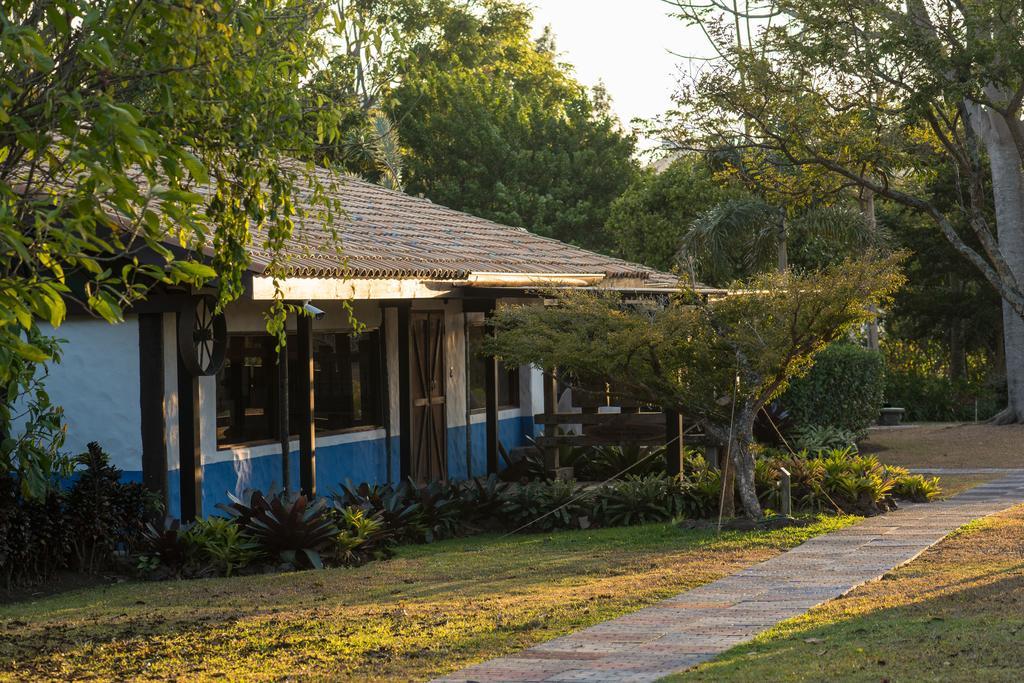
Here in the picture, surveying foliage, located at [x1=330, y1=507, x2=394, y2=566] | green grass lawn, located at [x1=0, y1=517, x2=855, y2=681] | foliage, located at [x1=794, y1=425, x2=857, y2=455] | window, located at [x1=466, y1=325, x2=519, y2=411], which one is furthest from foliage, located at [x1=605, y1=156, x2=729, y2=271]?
foliage, located at [x1=330, y1=507, x2=394, y2=566]

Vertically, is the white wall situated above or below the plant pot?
above

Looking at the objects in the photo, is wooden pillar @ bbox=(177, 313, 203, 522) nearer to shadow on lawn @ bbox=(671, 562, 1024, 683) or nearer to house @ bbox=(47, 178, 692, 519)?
house @ bbox=(47, 178, 692, 519)

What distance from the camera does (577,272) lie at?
54.9ft

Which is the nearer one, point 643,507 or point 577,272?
point 643,507

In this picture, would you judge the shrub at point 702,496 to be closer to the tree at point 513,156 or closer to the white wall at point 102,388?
the white wall at point 102,388

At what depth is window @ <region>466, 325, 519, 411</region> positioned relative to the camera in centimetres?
1800

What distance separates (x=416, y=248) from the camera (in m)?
15.0

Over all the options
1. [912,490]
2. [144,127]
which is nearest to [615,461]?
[912,490]

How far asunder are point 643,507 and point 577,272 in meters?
3.81

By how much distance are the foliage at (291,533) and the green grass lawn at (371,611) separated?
303 mm

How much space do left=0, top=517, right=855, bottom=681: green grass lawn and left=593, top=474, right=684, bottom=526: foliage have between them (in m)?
1.17

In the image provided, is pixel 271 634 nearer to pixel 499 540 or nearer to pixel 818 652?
pixel 818 652

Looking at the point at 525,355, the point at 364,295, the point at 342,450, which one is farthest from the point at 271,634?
the point at 342,450

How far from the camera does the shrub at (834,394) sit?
21.6 metres
